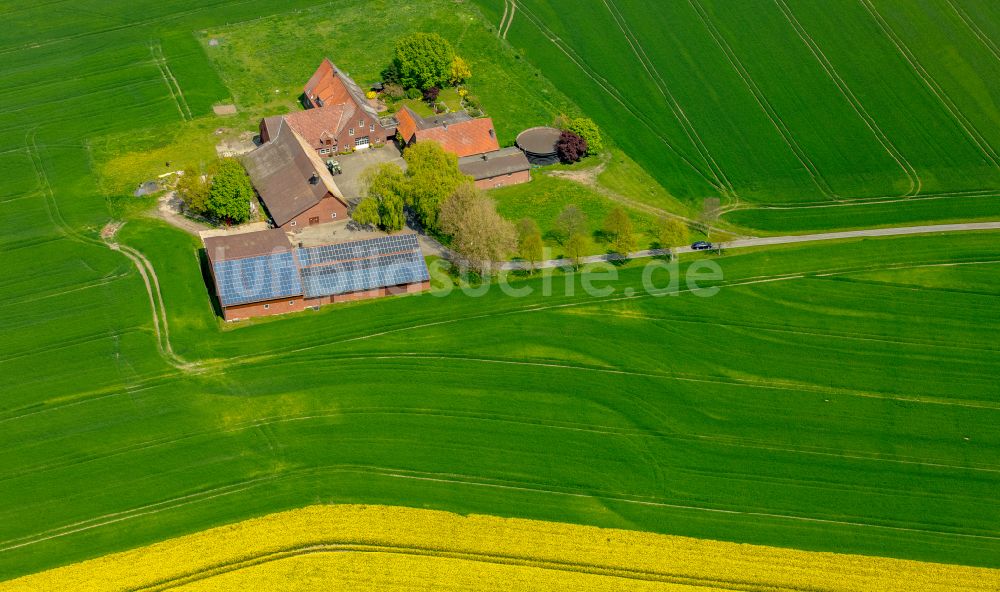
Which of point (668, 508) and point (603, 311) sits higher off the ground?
point (603, 311)

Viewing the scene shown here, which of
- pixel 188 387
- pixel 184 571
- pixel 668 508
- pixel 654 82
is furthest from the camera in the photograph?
pixel 654 82

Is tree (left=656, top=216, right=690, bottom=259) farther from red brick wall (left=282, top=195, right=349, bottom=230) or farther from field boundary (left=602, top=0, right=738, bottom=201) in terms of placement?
red brick wall (left=282, top=195, right=349, bottom=230)

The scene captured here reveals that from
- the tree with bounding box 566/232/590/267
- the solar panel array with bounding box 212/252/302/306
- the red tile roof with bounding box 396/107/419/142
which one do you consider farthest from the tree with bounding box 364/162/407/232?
the tree with bounding box 566/232/590/267

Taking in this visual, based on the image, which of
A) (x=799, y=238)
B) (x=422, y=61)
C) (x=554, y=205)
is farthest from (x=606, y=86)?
(x=799, y=238)

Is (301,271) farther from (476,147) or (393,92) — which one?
(393,92)

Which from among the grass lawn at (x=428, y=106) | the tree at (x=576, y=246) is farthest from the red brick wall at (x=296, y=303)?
the grass lawn at (x=428, y=106)

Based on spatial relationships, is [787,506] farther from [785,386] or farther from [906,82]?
Result: [906,82]

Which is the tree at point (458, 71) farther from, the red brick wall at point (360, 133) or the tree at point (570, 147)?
the tree at point (570, 147)

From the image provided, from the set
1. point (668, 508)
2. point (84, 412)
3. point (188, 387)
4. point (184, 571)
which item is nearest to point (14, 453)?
point (84, 412)
